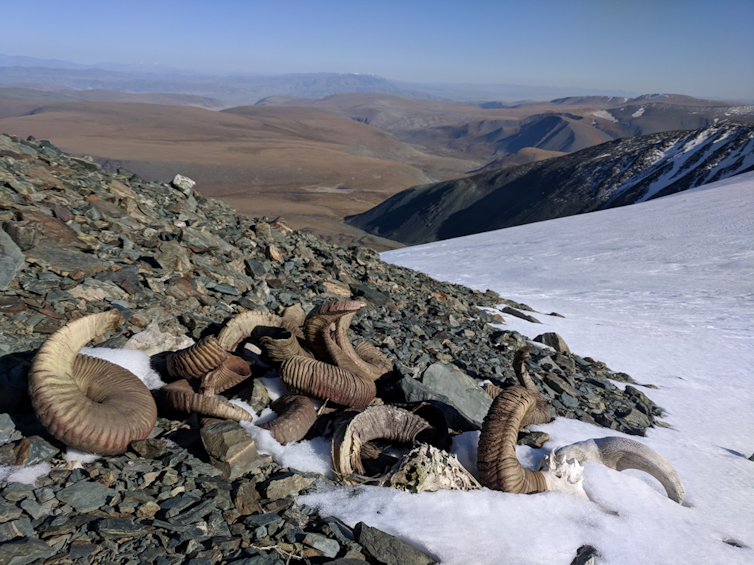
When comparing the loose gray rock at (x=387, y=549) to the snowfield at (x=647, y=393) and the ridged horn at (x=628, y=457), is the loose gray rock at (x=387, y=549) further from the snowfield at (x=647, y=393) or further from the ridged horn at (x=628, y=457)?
the ridged horn at (x=628, y=457)

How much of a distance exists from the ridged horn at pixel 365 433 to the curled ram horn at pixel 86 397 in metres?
1.20

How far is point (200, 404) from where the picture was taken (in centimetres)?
325

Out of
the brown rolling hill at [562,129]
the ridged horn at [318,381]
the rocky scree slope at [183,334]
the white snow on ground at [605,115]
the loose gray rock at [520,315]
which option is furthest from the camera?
the white snow on ground at [605,115]

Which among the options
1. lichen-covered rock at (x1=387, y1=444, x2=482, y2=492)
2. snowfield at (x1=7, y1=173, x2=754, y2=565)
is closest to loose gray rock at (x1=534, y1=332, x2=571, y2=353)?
snowfield at (x1=7, y1=173, x2=754, y2=565)

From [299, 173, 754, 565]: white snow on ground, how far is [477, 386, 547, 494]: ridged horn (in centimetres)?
9

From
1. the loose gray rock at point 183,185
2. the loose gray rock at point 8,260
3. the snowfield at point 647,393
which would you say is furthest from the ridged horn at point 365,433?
the loose gray rock at point 183,185

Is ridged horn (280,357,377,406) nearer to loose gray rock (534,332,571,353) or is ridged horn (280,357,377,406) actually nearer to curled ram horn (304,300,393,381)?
curled ram horn (304,300,393,381)

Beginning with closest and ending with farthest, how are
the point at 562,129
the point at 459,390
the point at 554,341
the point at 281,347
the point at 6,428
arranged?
the point at 6,428
the point at 281,347
the point at 459,390
the point at 554,341
the point at 562,129

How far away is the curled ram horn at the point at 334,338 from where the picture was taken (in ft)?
12.9

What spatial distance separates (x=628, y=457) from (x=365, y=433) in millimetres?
2060

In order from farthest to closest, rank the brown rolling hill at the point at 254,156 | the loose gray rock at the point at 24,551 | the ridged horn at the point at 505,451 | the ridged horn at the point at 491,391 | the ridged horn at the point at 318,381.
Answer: the brown rolling hill at the point at 254,156 → the ridged horn at the point at 491,391 → the ridged horn at the point at 318,381 → the ridged horn at the point at 505,451 → the loose gray rock at the point at 24,551

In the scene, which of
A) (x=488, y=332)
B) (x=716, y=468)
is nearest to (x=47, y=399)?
(x=716, y=468)

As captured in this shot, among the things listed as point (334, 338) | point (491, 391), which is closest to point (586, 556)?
point (491, 391)

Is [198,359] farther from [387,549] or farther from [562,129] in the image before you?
[562,129]
